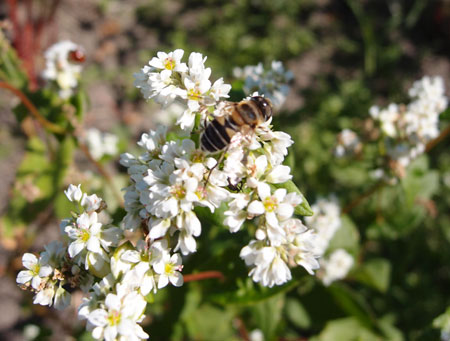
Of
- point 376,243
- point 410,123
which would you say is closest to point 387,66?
point 376,243

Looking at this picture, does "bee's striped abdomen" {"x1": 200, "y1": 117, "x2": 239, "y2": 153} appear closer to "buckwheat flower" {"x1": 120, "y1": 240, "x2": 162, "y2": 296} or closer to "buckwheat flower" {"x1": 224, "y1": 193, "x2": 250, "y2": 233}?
"buckwheat flower" {"x1": 224, "y1": 193, "x2": 250, "y2": 233}

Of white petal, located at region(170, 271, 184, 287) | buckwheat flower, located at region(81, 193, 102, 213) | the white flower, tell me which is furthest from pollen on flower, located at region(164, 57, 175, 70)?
white petal, located at region(170, 271, 184, 287)

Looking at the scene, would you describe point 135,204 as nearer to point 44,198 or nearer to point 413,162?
point 44,198

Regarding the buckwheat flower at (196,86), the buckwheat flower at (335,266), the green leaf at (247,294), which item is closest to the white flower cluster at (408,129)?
the buckwheat flower at (335,266)

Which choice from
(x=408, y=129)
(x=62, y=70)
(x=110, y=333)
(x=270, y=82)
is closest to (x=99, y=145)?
(x=62, y=70)

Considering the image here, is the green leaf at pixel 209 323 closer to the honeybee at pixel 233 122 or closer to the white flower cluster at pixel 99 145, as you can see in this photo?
the white flower cluster at pixel 99 145

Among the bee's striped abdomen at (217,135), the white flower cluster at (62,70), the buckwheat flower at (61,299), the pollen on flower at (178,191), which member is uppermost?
the white flower cluster at (62,70)
